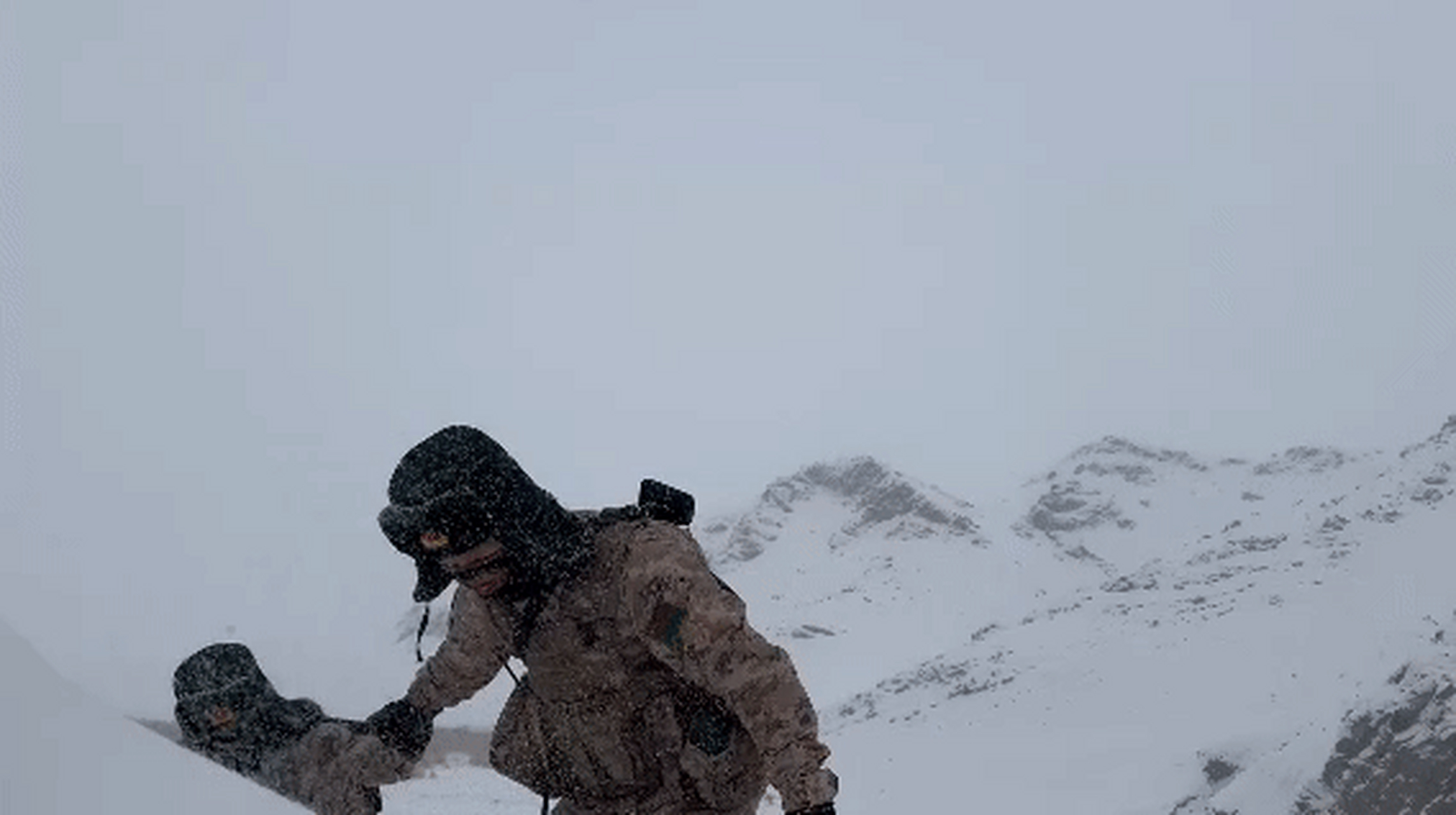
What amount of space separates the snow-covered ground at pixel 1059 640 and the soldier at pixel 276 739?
118 centimetres

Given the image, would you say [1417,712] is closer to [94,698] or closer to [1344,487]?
[94,698]

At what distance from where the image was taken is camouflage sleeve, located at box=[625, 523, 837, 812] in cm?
261

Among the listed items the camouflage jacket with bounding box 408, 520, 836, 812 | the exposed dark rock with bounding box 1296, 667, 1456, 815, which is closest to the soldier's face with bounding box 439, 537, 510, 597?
the camouflage jacket with bounding box 408, 520, 836, 812

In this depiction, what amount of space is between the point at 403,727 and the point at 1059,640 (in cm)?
2272

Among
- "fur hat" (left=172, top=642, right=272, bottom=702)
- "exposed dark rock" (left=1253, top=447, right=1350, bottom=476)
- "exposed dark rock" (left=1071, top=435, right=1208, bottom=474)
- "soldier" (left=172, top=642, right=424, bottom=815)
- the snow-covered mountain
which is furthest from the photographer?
"exposed dark rock" (left=1071, top=435, right=1208, bottom=474)

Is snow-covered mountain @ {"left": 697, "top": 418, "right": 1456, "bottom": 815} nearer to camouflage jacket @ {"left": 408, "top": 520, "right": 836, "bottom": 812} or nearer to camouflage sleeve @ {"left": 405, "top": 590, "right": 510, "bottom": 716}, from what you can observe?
camouflage jacket @ {"left": 408, "top": 520, "right": 836, "bottom": 812}

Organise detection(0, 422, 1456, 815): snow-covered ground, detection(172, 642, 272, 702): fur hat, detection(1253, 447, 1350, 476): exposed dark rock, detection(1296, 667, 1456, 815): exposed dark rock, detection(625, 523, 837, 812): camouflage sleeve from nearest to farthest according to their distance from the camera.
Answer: detection(625, 523, 837, 812): camouflage sleeve → detection(172, 642, 272, 702): fur hat → detection(1296, 667, 1456, 815): exposed dark rock → detection(0, 422, 1456, 815): snow-covered ground → detection(1253, 447, 1350, 476): exposed dark rock

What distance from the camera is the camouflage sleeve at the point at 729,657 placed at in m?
2.61

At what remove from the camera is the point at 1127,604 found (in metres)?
25.7

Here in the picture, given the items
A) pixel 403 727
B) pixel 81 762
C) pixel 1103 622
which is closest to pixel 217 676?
pixel 403 727

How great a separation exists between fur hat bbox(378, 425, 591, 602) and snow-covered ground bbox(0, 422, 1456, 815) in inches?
31.5

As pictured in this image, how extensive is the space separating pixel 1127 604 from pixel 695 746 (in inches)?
1012

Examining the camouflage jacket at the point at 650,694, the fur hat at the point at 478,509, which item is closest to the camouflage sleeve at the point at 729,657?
the camouflage jacket at the point at 650,694

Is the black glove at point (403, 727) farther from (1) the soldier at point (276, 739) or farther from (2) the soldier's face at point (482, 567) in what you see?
(2) the soldier's face at point (482, 567)
